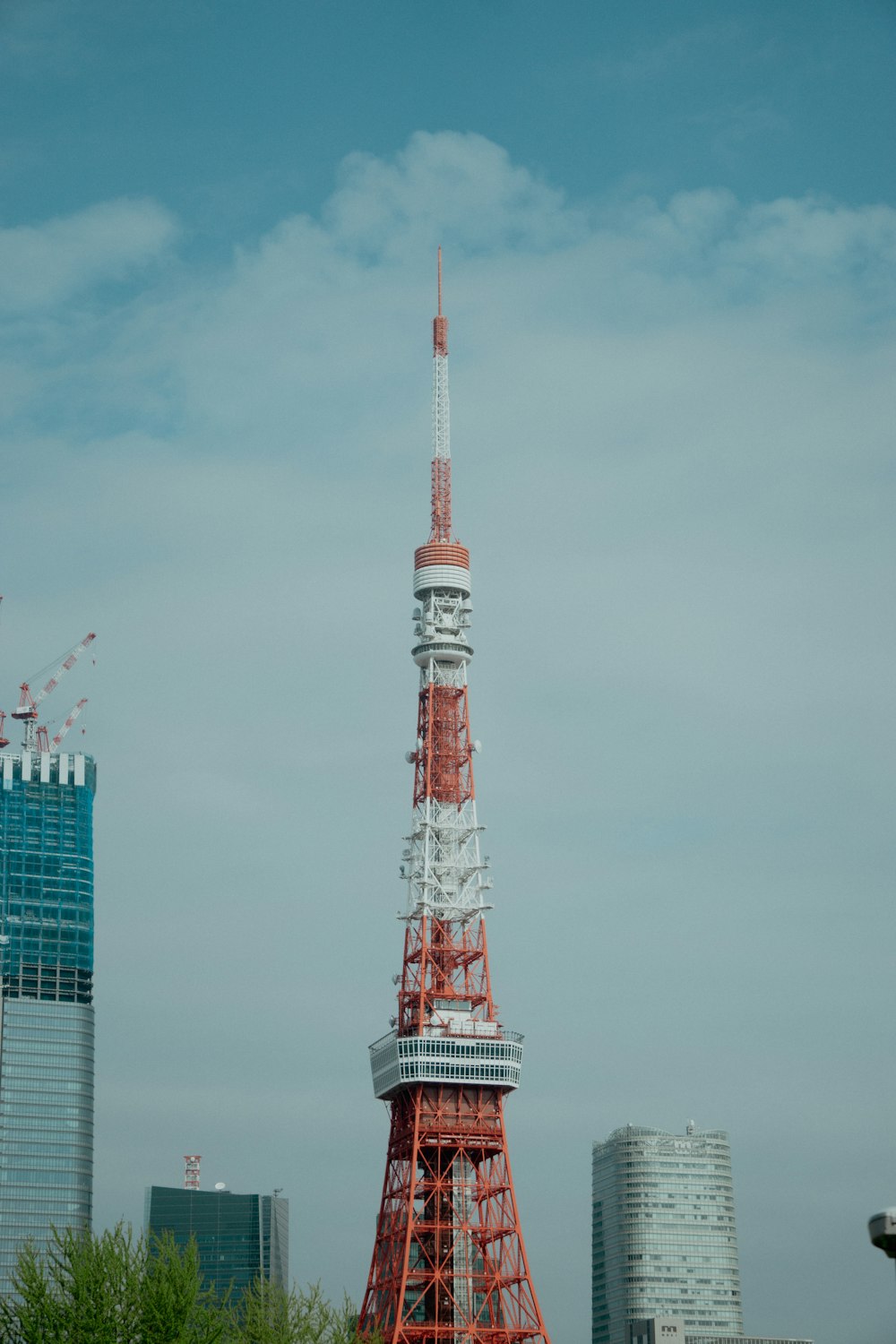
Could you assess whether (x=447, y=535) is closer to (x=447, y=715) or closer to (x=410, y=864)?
(x=447, y=715)

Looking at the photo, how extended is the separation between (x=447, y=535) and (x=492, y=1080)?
55.4 m

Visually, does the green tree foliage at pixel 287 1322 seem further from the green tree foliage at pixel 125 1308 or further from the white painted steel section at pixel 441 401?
the white painted steel section at pixel 441 401

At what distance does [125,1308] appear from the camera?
347 feet

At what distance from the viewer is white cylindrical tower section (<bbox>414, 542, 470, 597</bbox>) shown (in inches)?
7318

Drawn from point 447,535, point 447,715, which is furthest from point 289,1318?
point 447,535

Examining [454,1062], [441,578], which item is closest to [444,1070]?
[454,1062]

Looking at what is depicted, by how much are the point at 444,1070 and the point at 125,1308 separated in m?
63.2

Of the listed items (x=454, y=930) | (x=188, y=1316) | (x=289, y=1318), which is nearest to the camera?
(x=188, y=1316)

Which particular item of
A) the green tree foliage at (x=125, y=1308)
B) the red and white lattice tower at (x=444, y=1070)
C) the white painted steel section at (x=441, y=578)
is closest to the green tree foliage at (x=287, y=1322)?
the green tree foliage at (x=125, y=1308)

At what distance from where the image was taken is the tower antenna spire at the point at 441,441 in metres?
187

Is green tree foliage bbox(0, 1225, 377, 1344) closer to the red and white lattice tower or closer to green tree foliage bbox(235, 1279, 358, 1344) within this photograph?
green tree foliage bbox(235, 1279, 358, 1344)

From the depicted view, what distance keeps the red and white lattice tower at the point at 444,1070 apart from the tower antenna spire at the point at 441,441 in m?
→ 0.22

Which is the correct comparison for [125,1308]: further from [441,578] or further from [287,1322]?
[441,578]

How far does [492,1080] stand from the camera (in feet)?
549
